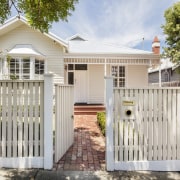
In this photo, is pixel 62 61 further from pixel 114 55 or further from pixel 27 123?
pixel 27 123

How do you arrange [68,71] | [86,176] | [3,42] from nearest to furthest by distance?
[86,176] → [3,42] → [68,71]

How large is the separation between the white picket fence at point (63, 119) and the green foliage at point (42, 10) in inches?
71.4

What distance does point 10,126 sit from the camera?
4754mm

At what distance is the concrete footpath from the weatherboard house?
28.9ft

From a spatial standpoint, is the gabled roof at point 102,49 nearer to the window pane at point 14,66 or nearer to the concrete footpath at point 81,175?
the window pane at point 14,66

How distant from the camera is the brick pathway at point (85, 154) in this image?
16.3ft

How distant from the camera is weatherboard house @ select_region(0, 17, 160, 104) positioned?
13.2 meters

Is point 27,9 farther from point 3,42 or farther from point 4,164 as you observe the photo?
point 3,42

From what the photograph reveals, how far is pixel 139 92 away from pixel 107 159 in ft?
5.48

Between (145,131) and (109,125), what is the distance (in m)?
0.85

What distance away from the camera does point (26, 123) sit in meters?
4.73

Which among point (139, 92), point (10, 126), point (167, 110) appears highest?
point (139, 92)

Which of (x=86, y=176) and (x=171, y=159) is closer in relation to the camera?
(x=86, y=176)

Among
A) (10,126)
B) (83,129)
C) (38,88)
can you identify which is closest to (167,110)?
(38,88)
